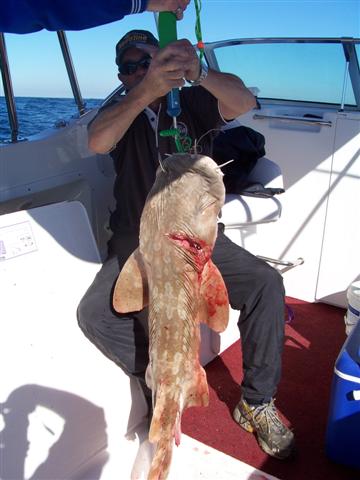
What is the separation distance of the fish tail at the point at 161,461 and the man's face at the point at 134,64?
164cm

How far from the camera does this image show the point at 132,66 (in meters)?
2.34

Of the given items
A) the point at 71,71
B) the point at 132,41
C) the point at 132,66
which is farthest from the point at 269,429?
the point at 71,71

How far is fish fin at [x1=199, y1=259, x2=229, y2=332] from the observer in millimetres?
1630

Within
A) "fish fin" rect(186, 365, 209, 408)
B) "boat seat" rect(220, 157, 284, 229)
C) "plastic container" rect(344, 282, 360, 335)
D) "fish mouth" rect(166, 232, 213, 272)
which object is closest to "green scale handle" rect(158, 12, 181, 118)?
"fish mouth" rect(166, 232, 213, 272)

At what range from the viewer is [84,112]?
11.1ft

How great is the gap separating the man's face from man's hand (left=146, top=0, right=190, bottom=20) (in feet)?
2.47

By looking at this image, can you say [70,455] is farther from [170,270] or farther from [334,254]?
[334,254]

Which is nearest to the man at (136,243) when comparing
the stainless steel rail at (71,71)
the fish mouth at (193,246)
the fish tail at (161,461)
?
the fish mouth at (193,246)

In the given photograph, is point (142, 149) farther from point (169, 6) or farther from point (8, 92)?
point (169, 6)

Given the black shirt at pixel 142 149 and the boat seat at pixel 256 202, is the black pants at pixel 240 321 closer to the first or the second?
the black shirt at pixel 142 149

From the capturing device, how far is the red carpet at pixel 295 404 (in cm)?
242

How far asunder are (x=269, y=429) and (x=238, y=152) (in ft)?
5.96

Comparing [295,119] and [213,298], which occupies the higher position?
[295,119]

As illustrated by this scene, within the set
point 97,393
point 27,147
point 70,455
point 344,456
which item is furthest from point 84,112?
point 344,456
